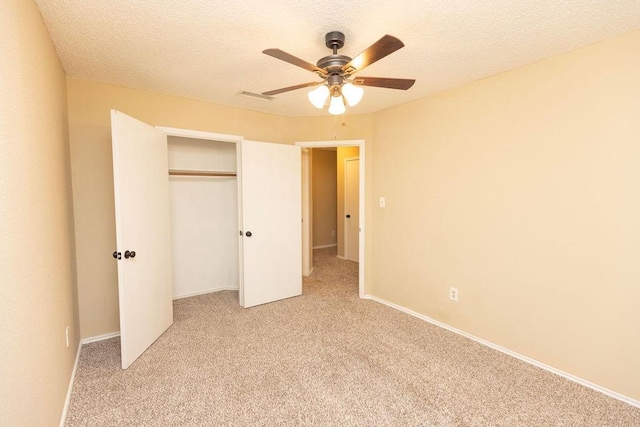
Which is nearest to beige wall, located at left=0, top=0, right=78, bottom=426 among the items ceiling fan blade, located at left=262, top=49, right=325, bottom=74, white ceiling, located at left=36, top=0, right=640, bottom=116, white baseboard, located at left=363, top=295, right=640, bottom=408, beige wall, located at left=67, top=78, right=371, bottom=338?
white ceiling, located at left=36, top=0, right=640, bottom=116

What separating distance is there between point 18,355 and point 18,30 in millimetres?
1402

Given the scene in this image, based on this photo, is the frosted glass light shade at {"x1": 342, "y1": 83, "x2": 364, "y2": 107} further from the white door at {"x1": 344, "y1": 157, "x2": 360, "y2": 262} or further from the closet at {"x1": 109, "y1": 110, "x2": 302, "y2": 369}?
the white door at {"x1": 344, "y1": 157, "x2": 360, "y2": 262}

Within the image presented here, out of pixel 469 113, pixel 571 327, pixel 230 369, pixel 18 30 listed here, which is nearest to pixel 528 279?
pixel 571 327

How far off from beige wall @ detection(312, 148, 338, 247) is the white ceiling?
417 cm

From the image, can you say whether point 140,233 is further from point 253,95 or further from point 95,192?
point 253,95

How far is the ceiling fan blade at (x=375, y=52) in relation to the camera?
1.38m

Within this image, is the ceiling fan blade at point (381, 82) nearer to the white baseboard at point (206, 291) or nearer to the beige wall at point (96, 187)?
the beige wall at point (96, 187)

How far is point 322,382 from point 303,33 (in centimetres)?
239

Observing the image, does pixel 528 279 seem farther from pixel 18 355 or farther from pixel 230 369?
pixel 18 355

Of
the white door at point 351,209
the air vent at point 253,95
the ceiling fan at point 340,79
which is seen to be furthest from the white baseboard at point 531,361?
the air vent at point 253,95

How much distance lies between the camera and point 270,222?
12.1ft

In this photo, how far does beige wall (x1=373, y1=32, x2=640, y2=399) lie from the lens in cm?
198

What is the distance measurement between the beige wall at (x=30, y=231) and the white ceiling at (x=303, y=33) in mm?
319

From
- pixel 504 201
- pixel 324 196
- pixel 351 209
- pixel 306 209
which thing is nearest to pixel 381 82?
pixel 504 201
